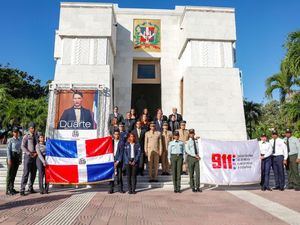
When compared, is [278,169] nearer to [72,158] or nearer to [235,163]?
[235,163]

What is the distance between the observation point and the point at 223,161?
25.9ft

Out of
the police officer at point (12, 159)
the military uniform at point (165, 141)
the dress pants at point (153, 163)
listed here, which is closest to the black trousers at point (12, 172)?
the police officer at point (12, 159)

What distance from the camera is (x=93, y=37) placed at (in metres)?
13.0

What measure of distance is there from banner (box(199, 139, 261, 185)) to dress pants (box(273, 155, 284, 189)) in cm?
49

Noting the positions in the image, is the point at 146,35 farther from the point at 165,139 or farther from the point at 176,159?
the point at 176,159

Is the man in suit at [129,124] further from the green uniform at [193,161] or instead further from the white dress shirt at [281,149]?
the white dress shirt at [281,149]

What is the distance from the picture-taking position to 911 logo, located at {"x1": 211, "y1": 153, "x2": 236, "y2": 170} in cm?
785

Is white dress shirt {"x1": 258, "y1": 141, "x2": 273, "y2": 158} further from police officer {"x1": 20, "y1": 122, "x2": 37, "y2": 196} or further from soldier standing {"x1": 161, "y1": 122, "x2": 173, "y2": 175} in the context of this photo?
police officer {"x1": 20, "y1": 122, "x2": 37, "y2": 196}

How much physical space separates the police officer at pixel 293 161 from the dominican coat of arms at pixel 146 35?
9.62m

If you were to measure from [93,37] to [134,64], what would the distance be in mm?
3368

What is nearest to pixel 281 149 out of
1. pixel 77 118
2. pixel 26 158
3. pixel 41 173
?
pixel 41 173

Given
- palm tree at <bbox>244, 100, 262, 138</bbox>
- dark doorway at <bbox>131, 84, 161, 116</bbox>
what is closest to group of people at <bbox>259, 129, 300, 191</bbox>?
dark doorway at <bbox>131, 84, 161, 116</bbox>

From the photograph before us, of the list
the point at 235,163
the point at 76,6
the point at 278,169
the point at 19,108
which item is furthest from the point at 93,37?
the point at 19,108

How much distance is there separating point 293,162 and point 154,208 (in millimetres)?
5036
